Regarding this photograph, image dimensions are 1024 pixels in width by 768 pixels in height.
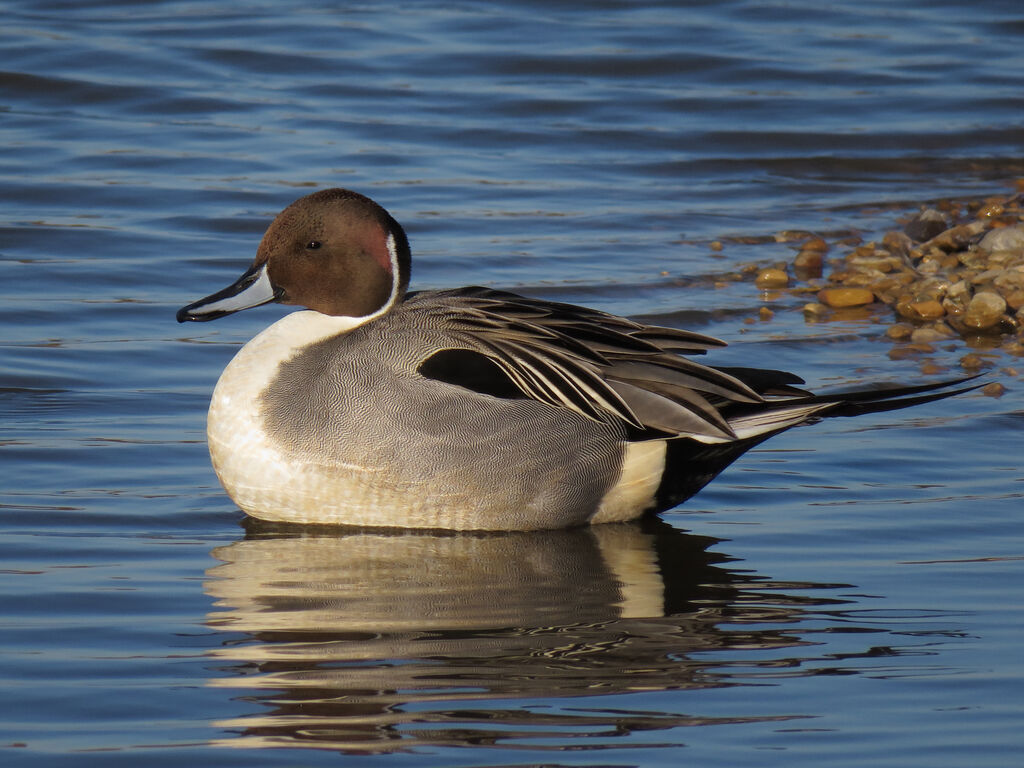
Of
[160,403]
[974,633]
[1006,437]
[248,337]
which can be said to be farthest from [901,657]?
[248,337]

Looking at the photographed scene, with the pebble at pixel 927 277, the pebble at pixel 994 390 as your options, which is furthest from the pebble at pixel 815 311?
the pebble at pixel 994 390

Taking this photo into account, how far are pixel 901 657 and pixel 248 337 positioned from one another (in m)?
3.85

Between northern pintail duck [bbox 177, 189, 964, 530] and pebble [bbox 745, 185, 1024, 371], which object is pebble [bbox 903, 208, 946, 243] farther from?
northern pintail duck [bbox 177, 189, 964, 530]

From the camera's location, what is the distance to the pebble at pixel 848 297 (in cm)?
769

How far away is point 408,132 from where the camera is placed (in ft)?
35.1

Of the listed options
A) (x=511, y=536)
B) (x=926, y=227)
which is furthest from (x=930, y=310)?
(x=511, y=536)

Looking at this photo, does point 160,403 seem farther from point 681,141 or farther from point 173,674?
point 681,141

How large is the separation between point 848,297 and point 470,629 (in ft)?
13.1

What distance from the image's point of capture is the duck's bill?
5.27 meters

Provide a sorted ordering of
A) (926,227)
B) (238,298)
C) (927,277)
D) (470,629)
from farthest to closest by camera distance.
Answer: (926,227), (927,277), (238,298), (470,629)

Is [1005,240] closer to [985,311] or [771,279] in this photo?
[985,311]

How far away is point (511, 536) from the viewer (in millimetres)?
5148

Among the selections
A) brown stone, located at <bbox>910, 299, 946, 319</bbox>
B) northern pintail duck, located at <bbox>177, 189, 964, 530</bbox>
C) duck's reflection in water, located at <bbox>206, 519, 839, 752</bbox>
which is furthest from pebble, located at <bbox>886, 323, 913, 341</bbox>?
duck's reflection in water, located at <bbox>206, 519, 839, 752</bbox>

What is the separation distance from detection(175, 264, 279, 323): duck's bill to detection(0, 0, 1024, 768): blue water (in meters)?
0.57
